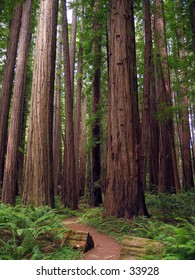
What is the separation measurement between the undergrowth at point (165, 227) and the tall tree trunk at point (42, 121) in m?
1.60

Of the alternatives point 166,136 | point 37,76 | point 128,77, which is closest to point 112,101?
point 128,77

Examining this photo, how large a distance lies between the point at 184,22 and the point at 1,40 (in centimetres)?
965

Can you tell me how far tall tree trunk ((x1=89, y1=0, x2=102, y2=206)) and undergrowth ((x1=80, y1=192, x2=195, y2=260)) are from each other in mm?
3090

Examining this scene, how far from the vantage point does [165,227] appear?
209 inches

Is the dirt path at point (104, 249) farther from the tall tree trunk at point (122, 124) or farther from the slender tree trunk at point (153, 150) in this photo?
the slender tree trunk at point (153, 150)

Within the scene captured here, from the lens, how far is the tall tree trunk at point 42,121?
716 cm

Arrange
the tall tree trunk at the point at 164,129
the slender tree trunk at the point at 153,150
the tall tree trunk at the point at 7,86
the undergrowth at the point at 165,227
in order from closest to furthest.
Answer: the undergrowth at the point at 165,227
the tall tree trunk at the point at 164,129
the tall tree trunk at the point at 7,86
the slender tree trunk at the point at 153,150

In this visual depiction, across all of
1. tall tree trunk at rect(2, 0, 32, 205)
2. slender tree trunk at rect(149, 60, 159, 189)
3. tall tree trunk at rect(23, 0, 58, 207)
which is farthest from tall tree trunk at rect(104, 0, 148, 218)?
slender tree trunk at rect(149, 60, 159, 189)

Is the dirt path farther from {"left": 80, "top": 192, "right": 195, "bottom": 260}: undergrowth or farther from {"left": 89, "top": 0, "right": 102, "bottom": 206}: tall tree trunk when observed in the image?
{"left": 89, "top": 0, "right": 102, "bottom": 206}: tall tree trunk

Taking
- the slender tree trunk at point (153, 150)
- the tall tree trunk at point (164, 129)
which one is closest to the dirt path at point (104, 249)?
the tall tree trunk at point (164, 129)

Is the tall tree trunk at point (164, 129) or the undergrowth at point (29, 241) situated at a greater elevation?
the tall tree trunk at point (164, 129)

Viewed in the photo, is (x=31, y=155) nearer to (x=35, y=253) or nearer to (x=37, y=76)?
(x=37, y=76)

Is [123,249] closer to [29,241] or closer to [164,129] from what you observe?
[29,241]
